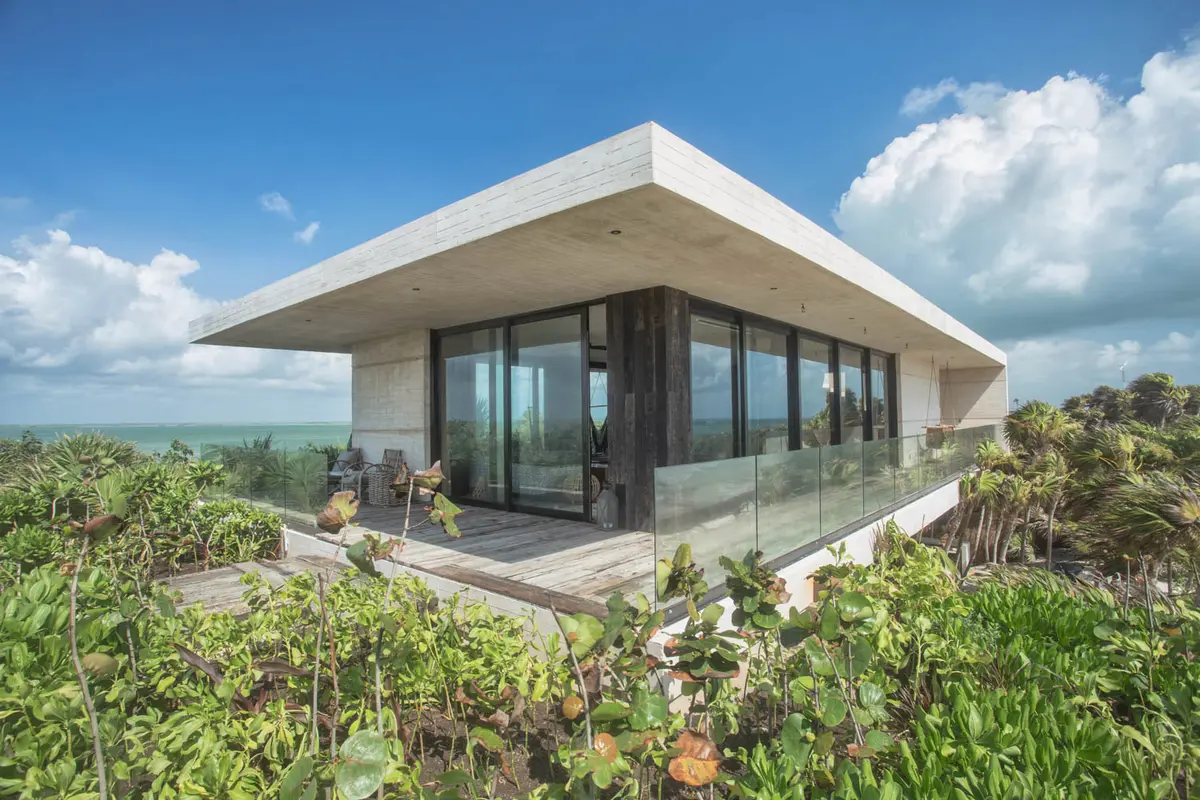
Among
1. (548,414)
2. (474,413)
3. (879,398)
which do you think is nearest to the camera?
(548,414)

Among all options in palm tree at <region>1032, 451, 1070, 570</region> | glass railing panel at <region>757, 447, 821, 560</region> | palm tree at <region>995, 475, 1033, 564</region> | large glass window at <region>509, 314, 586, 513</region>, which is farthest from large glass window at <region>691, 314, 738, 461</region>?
palm tree at <region>1032, 451, 1070, 570</region>

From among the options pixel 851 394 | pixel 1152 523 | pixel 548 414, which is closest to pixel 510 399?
pixel 548 414

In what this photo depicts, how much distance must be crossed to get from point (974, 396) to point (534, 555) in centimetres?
1694

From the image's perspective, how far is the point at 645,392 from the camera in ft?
20.2

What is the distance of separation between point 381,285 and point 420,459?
12.1ft

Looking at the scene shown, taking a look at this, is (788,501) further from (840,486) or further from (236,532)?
(236,532)

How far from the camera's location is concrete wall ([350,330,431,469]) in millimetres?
8617

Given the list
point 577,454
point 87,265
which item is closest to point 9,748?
point 577,454

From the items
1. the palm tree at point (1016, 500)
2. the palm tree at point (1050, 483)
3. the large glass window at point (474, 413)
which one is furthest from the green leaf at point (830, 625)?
the palm tree at point (1050, 483)

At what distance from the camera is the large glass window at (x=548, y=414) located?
6895mm

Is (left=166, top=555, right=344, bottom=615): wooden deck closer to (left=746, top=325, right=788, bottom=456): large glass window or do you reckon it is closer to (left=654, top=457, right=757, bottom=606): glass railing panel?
(left=654, top=457, right=757, bottom=606): glass railing panel

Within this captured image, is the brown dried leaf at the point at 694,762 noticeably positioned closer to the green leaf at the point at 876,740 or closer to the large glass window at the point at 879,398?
the green leaf at the point at 876,740

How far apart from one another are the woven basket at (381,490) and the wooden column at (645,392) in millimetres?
4078

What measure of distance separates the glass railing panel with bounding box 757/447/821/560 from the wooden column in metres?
1.56
